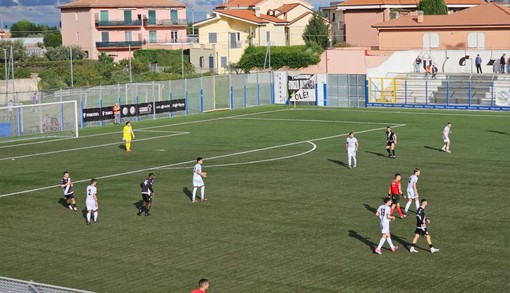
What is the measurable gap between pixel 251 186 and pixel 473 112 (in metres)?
32.7

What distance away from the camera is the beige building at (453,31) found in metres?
81.6

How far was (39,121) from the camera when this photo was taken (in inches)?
2274

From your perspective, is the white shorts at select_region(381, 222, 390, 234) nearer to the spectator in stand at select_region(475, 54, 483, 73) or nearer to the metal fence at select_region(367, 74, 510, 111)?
the metal fence at select_region(367, 74, 510, 111)

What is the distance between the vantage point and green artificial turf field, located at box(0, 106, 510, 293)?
78.4ft

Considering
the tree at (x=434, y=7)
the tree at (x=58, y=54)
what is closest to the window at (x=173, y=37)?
the tree at (x=58, y=54)

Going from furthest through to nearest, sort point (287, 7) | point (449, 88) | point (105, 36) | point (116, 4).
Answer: point (287, 7)
point (116, 4)
point (105, 36)
point (449, 88)

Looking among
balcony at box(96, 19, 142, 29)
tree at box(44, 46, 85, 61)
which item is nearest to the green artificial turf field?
tree at box(44, 46, 85, 61)

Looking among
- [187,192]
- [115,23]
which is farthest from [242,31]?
[187,192]

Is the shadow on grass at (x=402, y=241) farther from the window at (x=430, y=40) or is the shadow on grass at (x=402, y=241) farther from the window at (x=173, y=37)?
the window at (x=173, y=37)

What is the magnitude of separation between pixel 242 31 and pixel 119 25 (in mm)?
16833

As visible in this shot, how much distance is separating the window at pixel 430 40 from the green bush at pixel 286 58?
11.2m

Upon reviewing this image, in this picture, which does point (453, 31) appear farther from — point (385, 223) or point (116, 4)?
point (385, 223)

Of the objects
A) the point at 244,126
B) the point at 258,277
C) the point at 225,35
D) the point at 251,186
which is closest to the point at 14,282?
the point at 258,277

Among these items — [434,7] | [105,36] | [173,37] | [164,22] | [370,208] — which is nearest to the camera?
[370,208]
